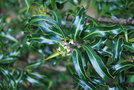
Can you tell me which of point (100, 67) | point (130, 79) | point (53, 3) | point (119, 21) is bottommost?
point (130, 79)

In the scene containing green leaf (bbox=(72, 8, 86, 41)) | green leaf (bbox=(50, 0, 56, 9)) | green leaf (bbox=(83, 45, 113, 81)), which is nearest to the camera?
green leaf (bbox=(83, 45, 113, 81))

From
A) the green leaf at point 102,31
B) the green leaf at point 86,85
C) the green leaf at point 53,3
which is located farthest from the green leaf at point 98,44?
the green leaf at point 53,3

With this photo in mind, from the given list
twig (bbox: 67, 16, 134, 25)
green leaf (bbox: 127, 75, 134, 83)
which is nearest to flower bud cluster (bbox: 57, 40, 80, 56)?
twig (bbox: 67, 16, 134, 25)

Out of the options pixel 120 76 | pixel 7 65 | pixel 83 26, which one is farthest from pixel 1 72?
pixel 120 76

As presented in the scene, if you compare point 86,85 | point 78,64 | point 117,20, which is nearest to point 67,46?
point 78,64

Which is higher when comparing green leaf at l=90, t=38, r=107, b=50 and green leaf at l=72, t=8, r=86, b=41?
green leaf at l=72, t=8, r=86, b=41

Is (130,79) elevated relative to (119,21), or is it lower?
lower

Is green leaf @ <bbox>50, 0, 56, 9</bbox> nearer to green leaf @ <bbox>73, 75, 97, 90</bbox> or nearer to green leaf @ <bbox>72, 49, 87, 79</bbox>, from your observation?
green leaf @ <bbox>72, 49, 87, 79</bbox>

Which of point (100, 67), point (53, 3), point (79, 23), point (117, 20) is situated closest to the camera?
point (100, 67)

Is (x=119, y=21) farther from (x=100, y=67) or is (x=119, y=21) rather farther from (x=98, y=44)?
(x=100, y=67)
